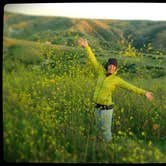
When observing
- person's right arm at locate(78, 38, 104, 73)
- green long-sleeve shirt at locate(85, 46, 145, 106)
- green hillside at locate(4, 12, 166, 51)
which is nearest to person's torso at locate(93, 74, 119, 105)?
green long-sleeve shirt at locate(85, 46, 145, 106)

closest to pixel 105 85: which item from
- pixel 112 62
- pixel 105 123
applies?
pixel 112 62

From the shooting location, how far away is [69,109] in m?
4.56

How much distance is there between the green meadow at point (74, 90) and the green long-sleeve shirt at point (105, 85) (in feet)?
0.18

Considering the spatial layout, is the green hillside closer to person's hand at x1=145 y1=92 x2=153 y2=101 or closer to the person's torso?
the person's torso

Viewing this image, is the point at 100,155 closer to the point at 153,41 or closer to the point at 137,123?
the point at 137,123

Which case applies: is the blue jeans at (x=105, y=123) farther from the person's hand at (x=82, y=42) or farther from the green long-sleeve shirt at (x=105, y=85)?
the person's hand at (x=82, y=42)

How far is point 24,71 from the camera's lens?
4590 millimetres

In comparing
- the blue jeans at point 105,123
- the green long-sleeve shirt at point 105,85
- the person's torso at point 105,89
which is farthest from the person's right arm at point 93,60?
the blue jeans at point 105,123

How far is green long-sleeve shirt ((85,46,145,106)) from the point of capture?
14.8ft

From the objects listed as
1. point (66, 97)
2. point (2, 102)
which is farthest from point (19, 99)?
point (66, 97)

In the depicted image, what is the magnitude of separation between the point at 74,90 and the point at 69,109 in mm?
208

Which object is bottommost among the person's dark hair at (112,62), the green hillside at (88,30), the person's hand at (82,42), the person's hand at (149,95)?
the person's hand at (149,95)

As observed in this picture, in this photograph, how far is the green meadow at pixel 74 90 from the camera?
14.7 feet

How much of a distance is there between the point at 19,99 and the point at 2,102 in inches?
6.9
